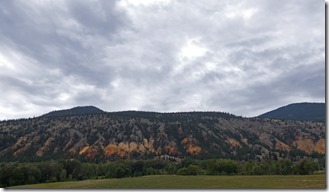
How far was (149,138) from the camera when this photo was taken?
137500 millimetres

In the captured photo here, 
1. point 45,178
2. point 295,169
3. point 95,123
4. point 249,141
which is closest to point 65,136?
point 95,123

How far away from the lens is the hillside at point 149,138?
122 metres

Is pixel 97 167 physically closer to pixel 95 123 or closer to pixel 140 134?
pixel 140 134

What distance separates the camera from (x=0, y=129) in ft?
461

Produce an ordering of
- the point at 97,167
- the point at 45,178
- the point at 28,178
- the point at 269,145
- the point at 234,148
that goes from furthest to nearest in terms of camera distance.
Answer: the point at 269,145
the point at 234,148
the point at 97,167
the point at 45,178
the point at 28,178

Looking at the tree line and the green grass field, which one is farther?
the tree line

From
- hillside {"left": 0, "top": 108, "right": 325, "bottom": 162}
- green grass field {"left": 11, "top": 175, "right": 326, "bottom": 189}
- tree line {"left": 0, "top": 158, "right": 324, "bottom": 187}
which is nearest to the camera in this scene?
green grass field {"left": 11, "top": 175, "right": 326, "bottom": 189}

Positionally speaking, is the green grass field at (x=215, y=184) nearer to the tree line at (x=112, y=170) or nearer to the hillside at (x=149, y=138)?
the tree line at (x=112, y=170)

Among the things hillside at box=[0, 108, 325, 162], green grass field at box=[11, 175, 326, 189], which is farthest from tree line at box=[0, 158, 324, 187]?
hillside at box=[0, 108, 325, 162]

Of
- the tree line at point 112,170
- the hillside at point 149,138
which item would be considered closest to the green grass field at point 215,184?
the tree line at point 112,170

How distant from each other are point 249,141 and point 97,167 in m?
91.2

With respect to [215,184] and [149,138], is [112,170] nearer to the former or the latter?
[215,184]

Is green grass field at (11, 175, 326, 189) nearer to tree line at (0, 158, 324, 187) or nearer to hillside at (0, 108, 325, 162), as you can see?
tree line at (0, 158, 324, 187)

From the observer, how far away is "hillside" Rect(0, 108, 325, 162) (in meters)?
122
